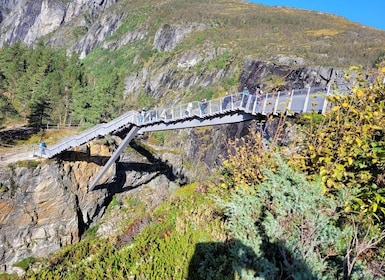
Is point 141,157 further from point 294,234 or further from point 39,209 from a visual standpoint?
point 294,234

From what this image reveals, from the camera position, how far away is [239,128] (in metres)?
40.3

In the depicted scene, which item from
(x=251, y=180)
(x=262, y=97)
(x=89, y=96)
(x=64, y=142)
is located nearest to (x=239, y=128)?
(x=89, y=96)

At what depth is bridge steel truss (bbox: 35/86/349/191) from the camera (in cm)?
998

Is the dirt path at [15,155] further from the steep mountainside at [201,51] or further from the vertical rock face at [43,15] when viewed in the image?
the vertical rock face at [43,15]

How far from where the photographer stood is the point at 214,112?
14234 millimetres

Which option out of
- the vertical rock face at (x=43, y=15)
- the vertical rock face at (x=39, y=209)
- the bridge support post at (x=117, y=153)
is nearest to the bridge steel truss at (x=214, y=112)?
the bridge support post at (x=117, y=153)

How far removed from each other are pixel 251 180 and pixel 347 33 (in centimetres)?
7367

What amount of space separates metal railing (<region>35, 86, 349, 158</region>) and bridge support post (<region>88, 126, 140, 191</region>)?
1.71 ft

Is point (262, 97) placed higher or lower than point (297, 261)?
higher

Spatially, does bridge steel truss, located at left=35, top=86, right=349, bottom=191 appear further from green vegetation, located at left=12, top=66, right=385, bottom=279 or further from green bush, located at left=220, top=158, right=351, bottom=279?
green bush, located at left=220, top=158, right=351, bottom=279

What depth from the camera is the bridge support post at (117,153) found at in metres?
19.6

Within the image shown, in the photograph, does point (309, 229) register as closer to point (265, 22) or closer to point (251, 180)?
point (251, 180)

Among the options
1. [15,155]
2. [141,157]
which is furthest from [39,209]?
[141,157]

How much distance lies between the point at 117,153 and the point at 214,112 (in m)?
8.55
